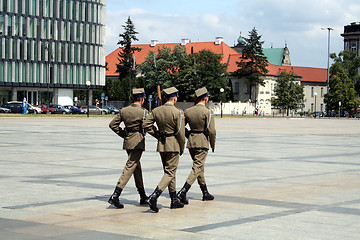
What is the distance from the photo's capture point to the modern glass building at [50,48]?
297ft

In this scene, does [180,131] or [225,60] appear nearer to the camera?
[180,131]

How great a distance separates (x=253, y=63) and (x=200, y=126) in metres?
115

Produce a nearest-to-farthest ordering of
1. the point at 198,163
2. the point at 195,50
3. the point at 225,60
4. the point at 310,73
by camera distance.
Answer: the point at 198,163, the point at 225,60, the point at 195,50, the point at 310,73

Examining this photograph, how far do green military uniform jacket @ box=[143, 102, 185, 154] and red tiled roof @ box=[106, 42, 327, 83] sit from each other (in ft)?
400

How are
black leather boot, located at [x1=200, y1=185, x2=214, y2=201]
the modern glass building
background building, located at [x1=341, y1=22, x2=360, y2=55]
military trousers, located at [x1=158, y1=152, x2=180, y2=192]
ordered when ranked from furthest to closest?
1. background building, located at [x1=341, y1=22, x2=360, y2=55]
2. the modern glass building
3. black leather boot, located at [x1=200, y1=185, x2=214, y2=201]
4. military trousers, located at [x1=158, y1=152, x2=180, y2=192]

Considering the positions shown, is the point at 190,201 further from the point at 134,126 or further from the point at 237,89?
the point at 237,89

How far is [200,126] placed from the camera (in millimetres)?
10117

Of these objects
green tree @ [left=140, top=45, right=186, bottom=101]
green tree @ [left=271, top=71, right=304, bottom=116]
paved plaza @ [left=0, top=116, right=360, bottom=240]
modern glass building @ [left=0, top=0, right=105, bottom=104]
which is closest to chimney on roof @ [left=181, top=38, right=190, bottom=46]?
green tree @ [left=140, top=45, right=186, bottom=101]

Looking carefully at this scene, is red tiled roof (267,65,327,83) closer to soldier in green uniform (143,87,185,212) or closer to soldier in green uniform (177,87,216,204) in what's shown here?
soldier in green uniform (177,87,216,204)

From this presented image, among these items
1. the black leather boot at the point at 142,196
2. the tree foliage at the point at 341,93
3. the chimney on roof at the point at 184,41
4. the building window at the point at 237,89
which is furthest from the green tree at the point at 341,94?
the black leather boot at the point at 142,196

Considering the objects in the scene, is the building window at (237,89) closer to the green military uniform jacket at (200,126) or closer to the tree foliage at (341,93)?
the tree foliage at (341,93)

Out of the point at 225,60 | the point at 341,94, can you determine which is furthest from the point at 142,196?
the point at 225,60

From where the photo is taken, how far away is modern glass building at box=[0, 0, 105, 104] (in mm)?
90438

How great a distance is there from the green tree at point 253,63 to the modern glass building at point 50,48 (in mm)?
32425
